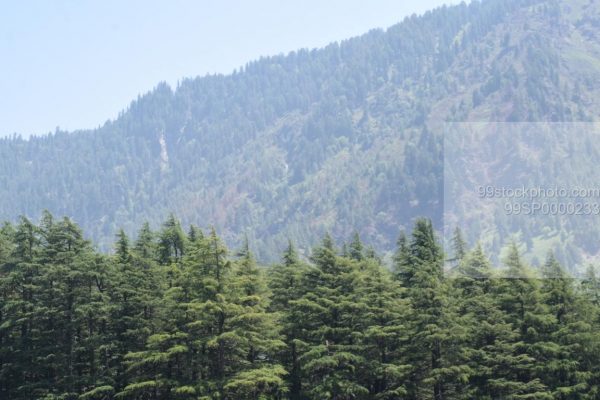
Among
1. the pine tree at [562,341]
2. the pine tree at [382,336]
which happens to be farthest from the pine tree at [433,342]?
the pine tree at [562,341]

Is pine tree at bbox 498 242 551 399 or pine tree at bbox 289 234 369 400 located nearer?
pine tree at bbox 289 234 369 400

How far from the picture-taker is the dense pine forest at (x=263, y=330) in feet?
165

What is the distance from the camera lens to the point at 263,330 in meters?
51.6

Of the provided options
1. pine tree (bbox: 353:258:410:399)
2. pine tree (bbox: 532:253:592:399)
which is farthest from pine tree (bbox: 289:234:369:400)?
pine tree (bbox: 532:253:592:399)

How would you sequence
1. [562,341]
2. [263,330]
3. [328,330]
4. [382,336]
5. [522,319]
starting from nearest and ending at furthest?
[263,330] < [382,336] < [328,330] < [562,341] < [522,319]

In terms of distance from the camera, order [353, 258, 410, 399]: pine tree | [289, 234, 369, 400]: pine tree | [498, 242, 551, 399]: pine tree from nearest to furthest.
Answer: [289, 234, 369, 400]: pine tree < [353, 258, 410, 399]: pine tree < [498, 242, 551, 399]: pine tree

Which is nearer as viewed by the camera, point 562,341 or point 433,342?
point 433,342

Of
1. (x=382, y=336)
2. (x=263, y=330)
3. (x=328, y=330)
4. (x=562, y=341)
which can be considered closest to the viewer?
(x=263, y=330)

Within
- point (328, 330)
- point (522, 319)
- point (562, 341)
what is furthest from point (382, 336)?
point (562, 341)

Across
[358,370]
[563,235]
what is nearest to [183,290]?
[358,370]

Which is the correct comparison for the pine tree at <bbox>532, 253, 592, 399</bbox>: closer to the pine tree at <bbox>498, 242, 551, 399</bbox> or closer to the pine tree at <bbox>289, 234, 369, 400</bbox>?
the pine tree at <bbox>498, 242, 551, 399</bbox>

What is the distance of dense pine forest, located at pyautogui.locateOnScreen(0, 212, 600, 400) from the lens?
50406 mm

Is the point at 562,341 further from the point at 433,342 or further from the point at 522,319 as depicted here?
the point at 433,342

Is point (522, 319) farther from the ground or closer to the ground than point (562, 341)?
farther from the ground
